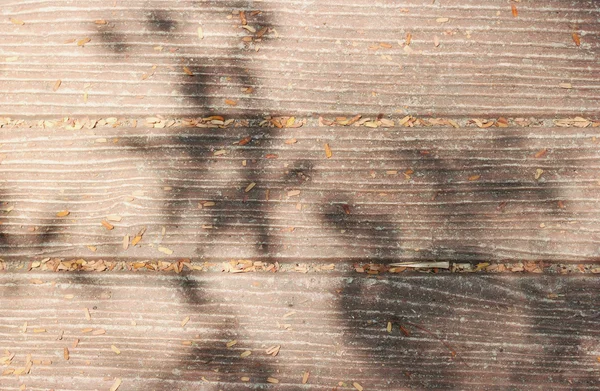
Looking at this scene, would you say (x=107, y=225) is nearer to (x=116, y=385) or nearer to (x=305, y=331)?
(x=116, y=385)

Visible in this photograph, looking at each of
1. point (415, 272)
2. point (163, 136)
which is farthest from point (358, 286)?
point (163, 136)

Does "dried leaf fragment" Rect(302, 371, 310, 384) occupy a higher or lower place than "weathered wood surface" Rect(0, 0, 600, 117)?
lower

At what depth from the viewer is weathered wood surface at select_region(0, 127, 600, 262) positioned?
92.9 inches

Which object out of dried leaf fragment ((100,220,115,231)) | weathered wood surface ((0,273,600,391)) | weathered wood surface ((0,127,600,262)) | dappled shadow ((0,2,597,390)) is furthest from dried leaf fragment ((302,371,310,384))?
dried leaf fragment ((100,220,115,231))

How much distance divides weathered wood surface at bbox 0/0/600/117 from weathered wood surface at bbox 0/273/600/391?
77cm

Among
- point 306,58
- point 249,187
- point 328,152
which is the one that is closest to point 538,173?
point 328,152

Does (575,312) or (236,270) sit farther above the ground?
(236,270)

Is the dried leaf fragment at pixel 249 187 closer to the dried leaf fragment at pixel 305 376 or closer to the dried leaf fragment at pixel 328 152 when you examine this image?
the dried leaf fragment at pixel 328 152

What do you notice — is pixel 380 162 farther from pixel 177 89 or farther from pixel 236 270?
pixel 177 89

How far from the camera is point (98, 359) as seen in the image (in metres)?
2.38

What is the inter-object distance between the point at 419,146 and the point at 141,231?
4.21 feet

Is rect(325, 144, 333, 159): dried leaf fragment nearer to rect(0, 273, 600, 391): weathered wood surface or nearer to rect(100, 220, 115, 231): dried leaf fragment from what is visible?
rect(0, 273, 600, 391): weathered wood surface

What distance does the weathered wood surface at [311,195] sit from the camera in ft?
7.74

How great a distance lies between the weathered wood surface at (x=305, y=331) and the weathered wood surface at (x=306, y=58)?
770 mm
